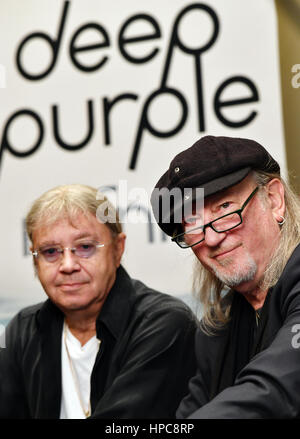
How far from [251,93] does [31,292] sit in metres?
0.87

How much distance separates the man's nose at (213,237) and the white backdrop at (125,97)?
27cm

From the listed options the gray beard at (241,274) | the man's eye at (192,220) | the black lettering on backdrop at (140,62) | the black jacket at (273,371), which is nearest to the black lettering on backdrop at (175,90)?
the black lettering on backdrop at (140,62)

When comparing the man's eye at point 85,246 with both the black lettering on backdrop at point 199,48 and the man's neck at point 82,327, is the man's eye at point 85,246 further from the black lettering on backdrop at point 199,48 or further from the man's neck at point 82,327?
the black lettering on backdrop at point 199,48

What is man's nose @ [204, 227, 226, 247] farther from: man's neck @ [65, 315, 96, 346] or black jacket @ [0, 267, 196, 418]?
man's neck @ [65, 315, 96, 346]

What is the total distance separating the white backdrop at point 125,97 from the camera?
1617mm

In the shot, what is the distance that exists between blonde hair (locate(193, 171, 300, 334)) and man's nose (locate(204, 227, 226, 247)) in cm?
13

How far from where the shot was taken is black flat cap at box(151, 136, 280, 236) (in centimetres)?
134

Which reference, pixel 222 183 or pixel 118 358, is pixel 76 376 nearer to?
pixel 118 358

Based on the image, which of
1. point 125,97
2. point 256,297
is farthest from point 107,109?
point 256,297

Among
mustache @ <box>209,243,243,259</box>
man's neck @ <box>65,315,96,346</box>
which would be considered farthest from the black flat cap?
man's neck @ <box>65,315,96,346</box>

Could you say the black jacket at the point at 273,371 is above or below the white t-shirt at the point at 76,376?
above

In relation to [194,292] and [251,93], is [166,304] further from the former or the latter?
[251,93]

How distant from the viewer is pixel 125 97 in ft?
5.61
